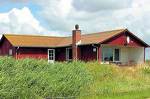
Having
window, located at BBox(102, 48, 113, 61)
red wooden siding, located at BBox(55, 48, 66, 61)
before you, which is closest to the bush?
window, located at BBox(102, 48, 113, 61)

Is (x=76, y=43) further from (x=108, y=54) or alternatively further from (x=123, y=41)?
(x=123, y=41)

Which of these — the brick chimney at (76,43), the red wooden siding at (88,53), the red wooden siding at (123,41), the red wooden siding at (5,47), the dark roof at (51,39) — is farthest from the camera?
the red wooden siding at (5,47)

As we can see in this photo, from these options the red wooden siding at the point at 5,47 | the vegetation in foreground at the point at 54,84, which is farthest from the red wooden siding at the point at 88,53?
the vegetation in foreground at the point at 54,84

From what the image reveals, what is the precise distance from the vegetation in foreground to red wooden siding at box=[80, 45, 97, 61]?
47.7ft

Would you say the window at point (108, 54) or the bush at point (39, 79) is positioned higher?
the window at point (108, 54)

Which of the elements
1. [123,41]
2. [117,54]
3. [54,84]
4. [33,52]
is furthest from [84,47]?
[54,84]

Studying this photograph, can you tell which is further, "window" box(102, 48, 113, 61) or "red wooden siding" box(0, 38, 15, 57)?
"red wooden siding" box(0, 38, 15, 57)

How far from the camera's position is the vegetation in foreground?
665 inches

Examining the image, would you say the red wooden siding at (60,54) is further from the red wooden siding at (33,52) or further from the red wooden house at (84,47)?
the red wooden siding at (33,52)

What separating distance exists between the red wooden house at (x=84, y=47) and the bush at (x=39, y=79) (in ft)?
72.4

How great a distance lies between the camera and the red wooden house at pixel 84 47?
45.9m

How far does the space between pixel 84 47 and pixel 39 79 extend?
28.3 metres

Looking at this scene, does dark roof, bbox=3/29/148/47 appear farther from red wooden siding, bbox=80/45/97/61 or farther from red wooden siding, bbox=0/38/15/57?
red wooden siding, bbox=0/38/15/57

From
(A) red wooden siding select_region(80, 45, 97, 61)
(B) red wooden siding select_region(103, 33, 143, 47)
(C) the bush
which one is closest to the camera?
(C) the bush
